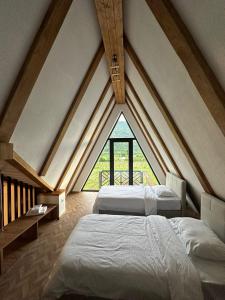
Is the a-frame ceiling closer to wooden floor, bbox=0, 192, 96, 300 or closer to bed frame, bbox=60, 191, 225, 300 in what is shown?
bed frame, bbox=60, 191, 225, 300

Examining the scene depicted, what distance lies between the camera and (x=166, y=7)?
1.60 meters

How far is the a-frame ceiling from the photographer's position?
5.04ft

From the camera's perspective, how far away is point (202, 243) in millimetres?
2014

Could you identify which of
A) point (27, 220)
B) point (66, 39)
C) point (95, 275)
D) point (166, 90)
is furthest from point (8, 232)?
point (166, 90)

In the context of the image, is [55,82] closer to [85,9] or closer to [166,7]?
[85,9]

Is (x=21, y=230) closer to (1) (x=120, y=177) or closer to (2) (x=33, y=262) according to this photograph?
(2) (x=33, y=262)

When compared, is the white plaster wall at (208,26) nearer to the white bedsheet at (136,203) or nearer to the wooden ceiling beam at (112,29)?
the wooden ceiling beam at (112,29)

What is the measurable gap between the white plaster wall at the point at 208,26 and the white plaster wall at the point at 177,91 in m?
0.37

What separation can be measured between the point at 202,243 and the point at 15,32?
105 inches

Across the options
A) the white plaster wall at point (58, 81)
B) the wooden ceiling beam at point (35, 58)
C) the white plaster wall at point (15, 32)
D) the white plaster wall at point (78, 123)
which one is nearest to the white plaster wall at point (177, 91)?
the white plaster wall at point (58, 81)

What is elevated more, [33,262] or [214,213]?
[214,213]

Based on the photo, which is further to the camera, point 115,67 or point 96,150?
point 96,150

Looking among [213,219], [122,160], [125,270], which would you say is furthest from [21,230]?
[122,160]

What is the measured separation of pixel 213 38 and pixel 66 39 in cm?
159
